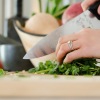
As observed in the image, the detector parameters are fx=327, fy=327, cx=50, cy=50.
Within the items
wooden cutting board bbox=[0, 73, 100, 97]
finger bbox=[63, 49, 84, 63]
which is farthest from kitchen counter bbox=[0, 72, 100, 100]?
finger bbox=[63, 49, 84, 63]

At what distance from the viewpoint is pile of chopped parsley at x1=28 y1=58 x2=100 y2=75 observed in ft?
1.29

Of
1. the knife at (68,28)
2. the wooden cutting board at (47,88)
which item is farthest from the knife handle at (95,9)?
the wooden cutting board at (47,88)

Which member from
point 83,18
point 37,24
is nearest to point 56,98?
point 83,18

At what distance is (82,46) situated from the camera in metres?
0.47

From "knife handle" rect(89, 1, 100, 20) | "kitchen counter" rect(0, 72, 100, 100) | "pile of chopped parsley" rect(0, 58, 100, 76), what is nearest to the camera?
"kitchen counter" rect(0, 72, 100, 100)

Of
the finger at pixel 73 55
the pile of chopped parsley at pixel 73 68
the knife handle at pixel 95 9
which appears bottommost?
the pile of chopped parsley at pixel 73 68

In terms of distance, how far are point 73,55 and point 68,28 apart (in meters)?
0.12

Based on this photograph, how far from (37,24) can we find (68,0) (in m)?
1.00

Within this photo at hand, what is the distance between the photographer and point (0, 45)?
1003 mm

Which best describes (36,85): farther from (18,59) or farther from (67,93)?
(18,59)

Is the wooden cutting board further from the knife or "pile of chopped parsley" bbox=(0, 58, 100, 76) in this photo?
the knife

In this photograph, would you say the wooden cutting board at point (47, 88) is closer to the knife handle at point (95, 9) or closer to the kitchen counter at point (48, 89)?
the kitchen counter at point (48, 89)

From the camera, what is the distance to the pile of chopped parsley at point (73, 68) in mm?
394

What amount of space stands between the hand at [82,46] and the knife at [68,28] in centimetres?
6
